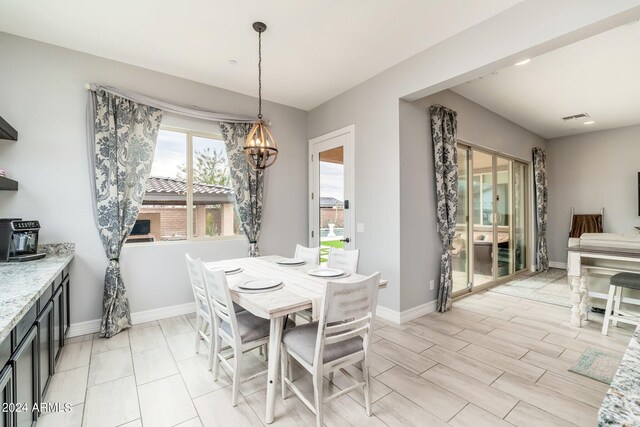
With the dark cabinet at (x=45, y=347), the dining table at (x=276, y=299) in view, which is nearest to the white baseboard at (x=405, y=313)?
the dining table at (x=276, y=299)

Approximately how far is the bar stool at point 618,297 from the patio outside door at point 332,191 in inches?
108

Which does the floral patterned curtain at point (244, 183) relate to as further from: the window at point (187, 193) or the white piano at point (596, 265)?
the white piano at point (596, 265)

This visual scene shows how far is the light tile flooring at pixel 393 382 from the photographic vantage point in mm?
1811

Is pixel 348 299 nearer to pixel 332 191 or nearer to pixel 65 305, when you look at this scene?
pixel 332 191

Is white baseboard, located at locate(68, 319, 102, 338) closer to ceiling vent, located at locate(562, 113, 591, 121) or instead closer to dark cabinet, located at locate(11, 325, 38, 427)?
dark cabinet, located at locate(11, 325, 38, 427)

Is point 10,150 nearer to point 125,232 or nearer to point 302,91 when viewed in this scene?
point 125,232

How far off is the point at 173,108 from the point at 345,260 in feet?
8.65

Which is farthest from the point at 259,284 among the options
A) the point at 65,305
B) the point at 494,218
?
the point at 494,218

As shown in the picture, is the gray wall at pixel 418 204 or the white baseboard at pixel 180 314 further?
the gray wall at pixel 418 204

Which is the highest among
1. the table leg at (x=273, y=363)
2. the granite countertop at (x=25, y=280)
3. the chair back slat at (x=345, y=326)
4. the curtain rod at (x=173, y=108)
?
the curtain rod at (x=173, y=108)

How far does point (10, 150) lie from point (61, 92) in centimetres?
72

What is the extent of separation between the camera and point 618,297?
3.03 metres

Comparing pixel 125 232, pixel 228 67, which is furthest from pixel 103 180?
pixel 228 67

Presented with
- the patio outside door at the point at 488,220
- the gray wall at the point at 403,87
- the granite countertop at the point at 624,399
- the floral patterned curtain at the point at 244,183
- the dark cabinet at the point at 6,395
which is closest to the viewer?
the granite countertop at the point at 624,399
